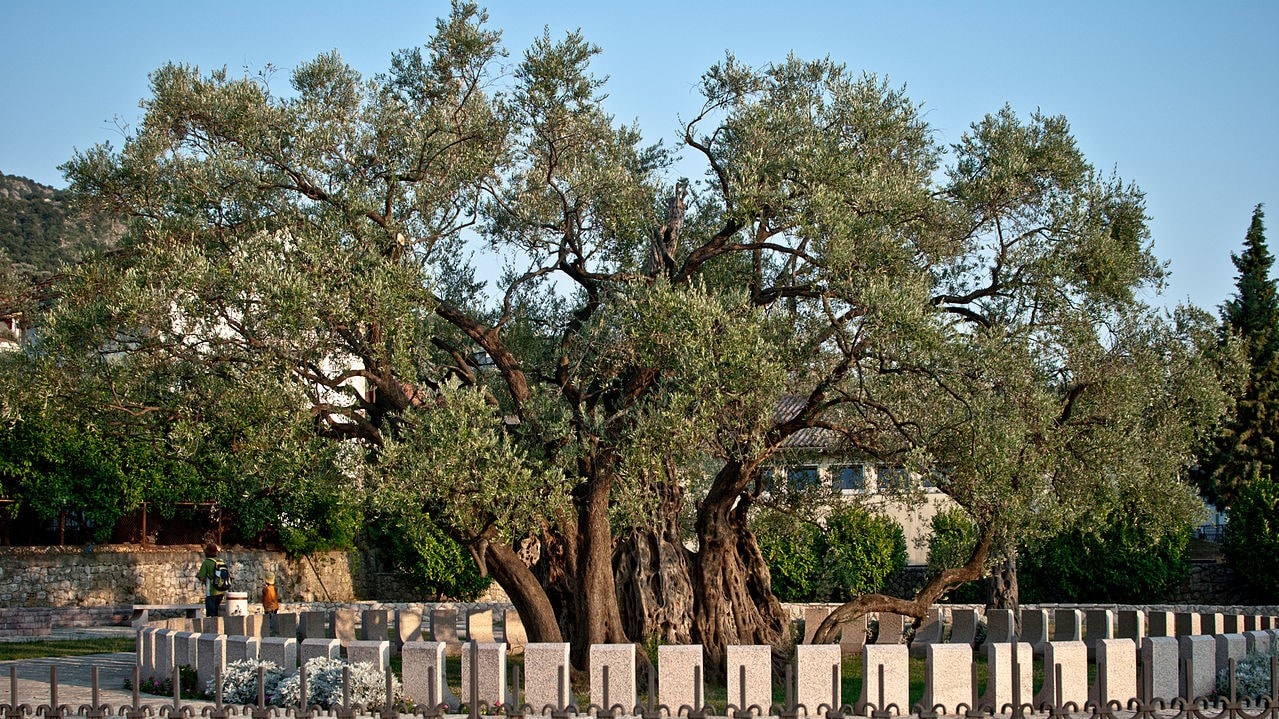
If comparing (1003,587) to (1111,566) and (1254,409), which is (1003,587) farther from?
(1254,409)

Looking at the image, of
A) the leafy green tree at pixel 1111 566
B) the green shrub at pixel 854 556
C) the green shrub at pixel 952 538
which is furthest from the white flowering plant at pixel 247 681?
the leafy green tree at pixel 1111 566

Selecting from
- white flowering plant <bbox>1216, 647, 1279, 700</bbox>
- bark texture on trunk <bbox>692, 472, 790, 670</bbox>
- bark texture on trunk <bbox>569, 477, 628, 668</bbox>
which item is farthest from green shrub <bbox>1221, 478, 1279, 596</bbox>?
bark texture on trunk <bbox>569, 477, 628, 668</bbox>

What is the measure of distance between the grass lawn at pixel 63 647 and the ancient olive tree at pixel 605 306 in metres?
11.2

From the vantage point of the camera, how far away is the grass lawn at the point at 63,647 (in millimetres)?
25667

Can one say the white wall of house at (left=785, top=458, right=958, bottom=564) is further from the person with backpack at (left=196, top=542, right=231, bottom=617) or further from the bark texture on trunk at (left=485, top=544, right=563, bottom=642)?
the person with backpack at (left=196, top=542, right=231, bottom=617)

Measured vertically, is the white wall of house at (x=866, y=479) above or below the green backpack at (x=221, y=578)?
above

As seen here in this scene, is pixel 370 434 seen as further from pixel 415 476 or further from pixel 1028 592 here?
pixel 1028 592

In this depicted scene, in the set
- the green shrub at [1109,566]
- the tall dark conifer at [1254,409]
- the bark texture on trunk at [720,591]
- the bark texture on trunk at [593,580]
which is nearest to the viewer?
the bark texture on trunk at [593,580]

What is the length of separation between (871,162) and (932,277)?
2.32 m

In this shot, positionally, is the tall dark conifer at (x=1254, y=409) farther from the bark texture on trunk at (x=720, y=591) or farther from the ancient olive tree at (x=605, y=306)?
the bark texture on trunk at (x=720, y=591)

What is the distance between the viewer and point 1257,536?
34500 mm

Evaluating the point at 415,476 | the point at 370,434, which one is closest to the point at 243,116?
the point at 370,434

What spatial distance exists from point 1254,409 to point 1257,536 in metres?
8.72

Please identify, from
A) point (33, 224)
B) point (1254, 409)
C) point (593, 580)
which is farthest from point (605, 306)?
point (33, 224)
